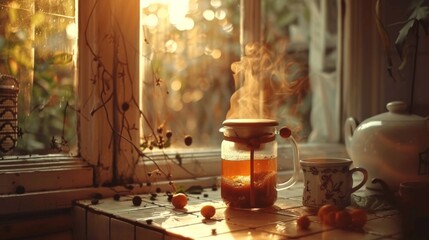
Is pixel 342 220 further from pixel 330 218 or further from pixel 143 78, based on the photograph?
pixel 143 78

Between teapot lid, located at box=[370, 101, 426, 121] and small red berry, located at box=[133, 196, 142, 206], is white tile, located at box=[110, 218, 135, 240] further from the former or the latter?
teapot lid, located at box=[370, 101, 426, 121]

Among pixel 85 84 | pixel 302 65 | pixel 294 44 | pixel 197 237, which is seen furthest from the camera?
pixel 294 44

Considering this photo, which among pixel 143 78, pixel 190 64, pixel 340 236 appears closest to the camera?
pixel 340 236

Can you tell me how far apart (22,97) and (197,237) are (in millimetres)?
606

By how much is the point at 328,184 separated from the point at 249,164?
19 cm

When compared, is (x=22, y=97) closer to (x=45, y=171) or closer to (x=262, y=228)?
(x=45, y=171)

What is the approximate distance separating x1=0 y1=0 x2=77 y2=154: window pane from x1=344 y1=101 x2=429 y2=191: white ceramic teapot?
77 cm

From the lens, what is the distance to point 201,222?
108 cm

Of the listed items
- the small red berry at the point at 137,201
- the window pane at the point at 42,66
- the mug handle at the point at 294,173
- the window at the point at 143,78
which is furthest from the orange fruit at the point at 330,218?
the window pane at the point at 42,66

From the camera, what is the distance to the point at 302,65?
1.94 metres

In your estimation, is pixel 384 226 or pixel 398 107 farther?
pixel 398 107

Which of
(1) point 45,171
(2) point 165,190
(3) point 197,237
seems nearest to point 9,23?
(1) point 45,171

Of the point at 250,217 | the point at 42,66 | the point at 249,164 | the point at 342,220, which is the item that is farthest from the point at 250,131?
the point at 42,66

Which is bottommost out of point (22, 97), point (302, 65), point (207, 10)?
point (22, 97)
